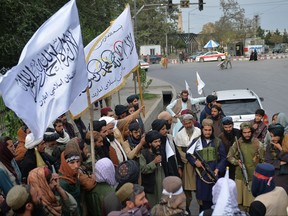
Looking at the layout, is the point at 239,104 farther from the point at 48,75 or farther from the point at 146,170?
the point at 48,75

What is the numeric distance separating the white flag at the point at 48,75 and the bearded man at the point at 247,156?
7.26ft

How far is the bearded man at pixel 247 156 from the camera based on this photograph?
18.8 ft

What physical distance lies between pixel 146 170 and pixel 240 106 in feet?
15.7

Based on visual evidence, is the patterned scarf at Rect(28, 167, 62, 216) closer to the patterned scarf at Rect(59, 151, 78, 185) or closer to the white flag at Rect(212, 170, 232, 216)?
the patterned scarf at Rect(59, 151, 78, 185)

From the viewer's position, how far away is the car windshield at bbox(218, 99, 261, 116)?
9.47 m

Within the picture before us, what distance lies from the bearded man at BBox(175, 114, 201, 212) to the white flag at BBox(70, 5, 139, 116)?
124 cm

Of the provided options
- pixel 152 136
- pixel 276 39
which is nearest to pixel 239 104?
pixel 152 136

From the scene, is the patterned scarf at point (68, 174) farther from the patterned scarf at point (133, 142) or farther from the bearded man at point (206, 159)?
the bearded man at point (206, 159)

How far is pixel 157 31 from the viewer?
83.6 meters

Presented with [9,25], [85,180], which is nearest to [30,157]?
[85,180]

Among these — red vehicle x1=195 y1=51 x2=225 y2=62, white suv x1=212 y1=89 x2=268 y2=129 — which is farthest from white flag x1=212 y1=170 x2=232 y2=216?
red vehicle x1=195 y1=51 x2=225 y2=62

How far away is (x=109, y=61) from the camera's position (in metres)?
6.80

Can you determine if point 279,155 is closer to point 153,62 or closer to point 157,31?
point 153,62

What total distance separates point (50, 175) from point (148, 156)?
1692 millimetres
